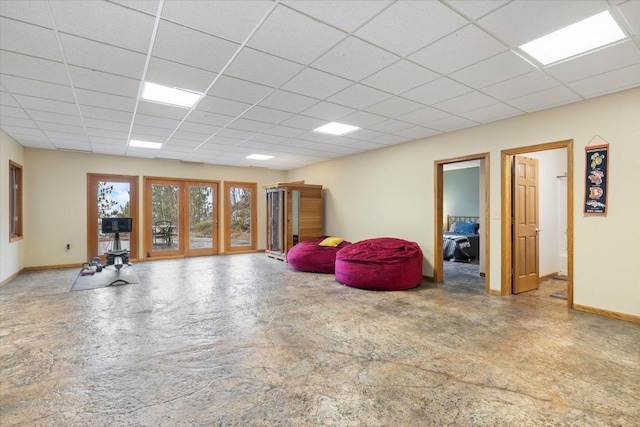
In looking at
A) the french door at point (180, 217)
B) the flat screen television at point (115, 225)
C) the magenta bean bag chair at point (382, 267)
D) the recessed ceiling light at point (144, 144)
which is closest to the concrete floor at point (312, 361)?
the magenta bean bag chair at point (382, 267)

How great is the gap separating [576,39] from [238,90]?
122 inches

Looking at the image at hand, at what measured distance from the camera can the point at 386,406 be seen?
196 centimetres

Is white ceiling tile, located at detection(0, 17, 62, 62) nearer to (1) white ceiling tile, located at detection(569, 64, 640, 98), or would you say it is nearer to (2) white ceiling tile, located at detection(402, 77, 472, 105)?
(2) white ceiling tile, located at detection(402, 77, 472, 105)

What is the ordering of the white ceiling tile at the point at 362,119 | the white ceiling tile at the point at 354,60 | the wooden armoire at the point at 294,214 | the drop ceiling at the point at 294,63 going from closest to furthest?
the drop ceiling at the point at 294,63
the white ceiling tile at the point at 354,60
the white ceiling tile at the point at 362,119
the wooden armoire at the point at 294,214

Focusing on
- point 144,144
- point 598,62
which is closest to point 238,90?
point 598,62

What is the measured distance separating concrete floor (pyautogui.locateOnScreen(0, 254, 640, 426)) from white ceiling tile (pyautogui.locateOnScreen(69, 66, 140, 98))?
8.35 ft

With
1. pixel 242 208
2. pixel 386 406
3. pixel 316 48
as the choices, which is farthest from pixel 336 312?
pixel 242 208

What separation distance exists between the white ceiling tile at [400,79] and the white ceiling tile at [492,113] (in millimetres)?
1327

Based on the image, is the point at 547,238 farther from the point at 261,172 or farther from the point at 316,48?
the point at 261,172

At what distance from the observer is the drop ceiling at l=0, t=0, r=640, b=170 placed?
2.13 meters

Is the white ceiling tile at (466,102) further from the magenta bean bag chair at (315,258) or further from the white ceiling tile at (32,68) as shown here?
the white ceiling tile at (32,68)

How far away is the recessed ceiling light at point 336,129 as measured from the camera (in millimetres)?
4906

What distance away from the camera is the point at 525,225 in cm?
490

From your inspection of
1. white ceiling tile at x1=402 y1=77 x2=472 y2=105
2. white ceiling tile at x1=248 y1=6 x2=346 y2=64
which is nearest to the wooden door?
white ceiling tile at x1=402 y1=77 x2=472 y2=105
